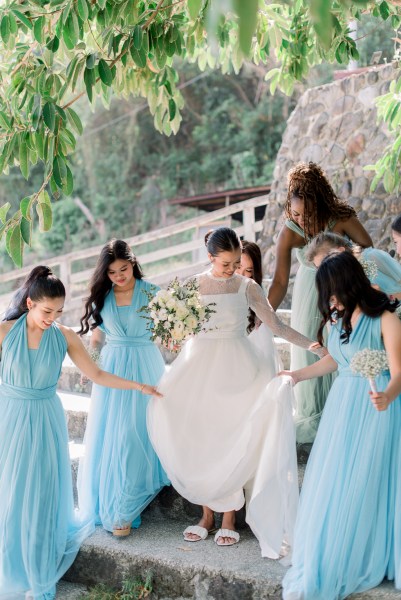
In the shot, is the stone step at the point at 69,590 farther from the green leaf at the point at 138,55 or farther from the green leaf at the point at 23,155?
the green leaf at the point at 138,55

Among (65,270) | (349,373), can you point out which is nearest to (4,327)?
(349,373)

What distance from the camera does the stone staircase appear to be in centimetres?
378

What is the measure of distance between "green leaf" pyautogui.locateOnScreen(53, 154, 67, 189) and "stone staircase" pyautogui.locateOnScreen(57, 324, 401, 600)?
1980 millimetres

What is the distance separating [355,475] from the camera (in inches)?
134

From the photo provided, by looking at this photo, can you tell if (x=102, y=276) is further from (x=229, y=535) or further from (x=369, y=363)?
(x=369, y=363)

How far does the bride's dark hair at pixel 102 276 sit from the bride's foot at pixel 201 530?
1.29 meters

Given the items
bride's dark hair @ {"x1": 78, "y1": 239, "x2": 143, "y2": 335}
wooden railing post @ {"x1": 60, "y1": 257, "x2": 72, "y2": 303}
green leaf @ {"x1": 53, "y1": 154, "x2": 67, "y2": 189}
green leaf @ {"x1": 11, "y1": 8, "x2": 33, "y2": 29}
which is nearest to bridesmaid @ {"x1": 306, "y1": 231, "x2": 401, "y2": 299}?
bride's dark hair @ {"x1": 78, "y1": 239, "x2": 143, "y2": 335}

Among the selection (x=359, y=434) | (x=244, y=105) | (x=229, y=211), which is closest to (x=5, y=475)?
(x=359, y=434)

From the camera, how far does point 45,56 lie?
153 inches

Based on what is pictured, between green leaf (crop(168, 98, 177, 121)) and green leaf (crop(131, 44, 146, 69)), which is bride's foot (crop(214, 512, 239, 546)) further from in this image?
green leaf (crop(168, 98, 177, 121))

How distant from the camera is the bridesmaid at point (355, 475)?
10.9 ft

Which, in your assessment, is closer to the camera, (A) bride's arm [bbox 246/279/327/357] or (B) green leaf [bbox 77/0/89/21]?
(B) green leaf [bbox 77/0/89/21]

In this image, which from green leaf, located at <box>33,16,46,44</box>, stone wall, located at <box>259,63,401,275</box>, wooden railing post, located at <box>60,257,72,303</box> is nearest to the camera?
green leaf, located at <box>33,16,46,44</box>

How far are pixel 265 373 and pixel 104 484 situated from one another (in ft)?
3.75
